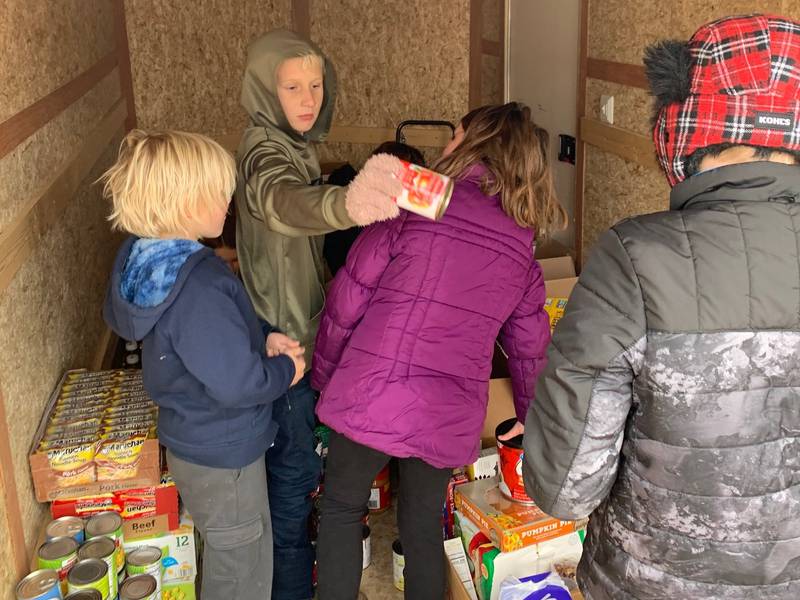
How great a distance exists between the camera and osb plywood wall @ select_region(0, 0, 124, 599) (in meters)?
1.78

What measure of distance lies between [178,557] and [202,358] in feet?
2.52

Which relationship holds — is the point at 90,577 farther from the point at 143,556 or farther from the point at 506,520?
the point at 506,520

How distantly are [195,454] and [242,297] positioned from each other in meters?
0.39

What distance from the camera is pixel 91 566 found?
186 centimetres

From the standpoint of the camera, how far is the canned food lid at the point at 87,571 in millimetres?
1809

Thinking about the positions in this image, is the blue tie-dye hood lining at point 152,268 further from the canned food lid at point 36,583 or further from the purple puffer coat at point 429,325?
the canned food lid at point 36,583

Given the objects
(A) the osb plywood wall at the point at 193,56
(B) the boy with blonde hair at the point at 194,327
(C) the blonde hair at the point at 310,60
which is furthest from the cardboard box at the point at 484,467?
(A) the osb plywood wall at the point at 193,56

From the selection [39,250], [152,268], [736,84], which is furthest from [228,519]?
[736,84]

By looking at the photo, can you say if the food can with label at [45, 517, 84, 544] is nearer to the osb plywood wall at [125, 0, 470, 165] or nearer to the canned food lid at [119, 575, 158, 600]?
the canned food lid at [119, 575, 158, 600]

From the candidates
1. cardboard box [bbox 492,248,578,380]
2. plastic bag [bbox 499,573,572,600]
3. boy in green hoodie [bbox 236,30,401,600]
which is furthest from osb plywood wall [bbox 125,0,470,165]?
plastic bag [bbox 499,573,572,600]

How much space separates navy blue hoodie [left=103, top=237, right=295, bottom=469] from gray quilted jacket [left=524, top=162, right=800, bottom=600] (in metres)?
0.70

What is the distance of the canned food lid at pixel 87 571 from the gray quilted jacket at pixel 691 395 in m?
1.07

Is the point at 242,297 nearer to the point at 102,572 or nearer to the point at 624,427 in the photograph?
the point at 102,572

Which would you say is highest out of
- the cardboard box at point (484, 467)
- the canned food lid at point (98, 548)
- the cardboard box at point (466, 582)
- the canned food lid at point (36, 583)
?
the canned food lid at point (36, 583)
